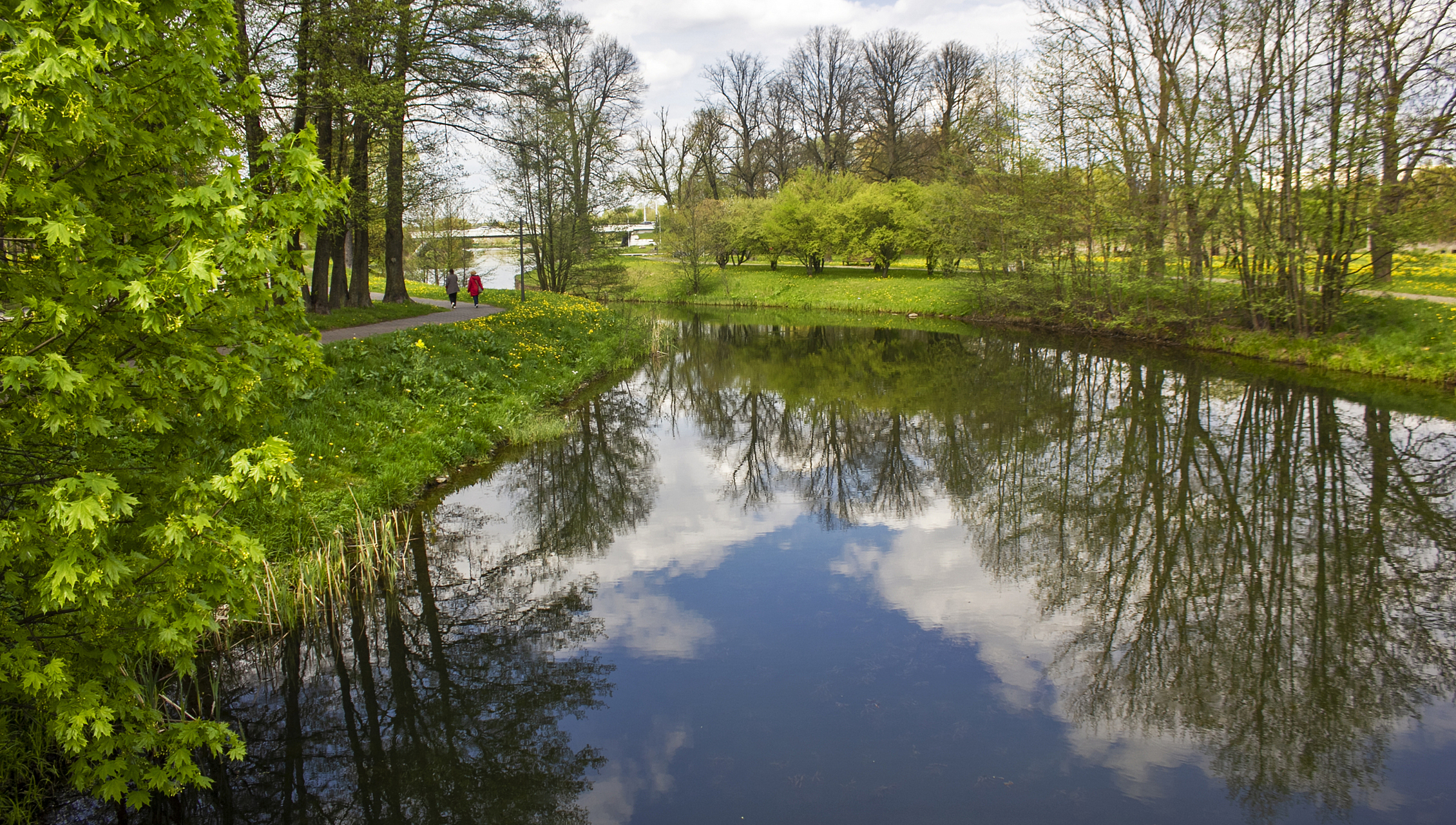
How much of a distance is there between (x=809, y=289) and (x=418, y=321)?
26.5 meters

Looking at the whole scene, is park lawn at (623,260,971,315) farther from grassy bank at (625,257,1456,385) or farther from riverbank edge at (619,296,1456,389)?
riverbank edge at (619,296,1456,389)

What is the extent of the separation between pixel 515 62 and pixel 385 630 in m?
16.4

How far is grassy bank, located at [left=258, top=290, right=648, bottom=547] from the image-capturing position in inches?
328

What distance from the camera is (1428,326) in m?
16.4

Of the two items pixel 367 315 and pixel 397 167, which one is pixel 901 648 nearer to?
pixel 367 315

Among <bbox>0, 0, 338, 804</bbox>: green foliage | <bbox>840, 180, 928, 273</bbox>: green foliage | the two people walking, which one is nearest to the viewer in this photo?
<bbox>0, 0, 338, 804</bbox>: green foliage

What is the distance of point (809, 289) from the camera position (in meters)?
43.5

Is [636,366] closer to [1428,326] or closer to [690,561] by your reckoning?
[690,561]

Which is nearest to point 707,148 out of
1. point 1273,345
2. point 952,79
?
point 952,79

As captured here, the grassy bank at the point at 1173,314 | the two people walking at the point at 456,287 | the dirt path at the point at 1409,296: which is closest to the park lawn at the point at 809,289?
the grassy bank at the point at 1173,314

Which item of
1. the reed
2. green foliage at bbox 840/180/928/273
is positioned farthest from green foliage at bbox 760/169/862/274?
the reed

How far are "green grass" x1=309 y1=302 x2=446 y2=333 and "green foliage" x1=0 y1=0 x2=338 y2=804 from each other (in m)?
12.6

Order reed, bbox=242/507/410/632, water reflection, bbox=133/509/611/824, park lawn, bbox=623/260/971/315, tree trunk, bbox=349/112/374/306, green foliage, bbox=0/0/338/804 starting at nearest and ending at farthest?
green foliage, bbox=0/0/338/804 → water reflection, bbox=133/509/611/824 → reed, bbox=242/507/410/632 → tree trunk, bbox=349/112/374/306 → park lawn, bbox=623/260/971/315

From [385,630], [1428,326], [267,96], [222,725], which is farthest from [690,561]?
[1428,326]
